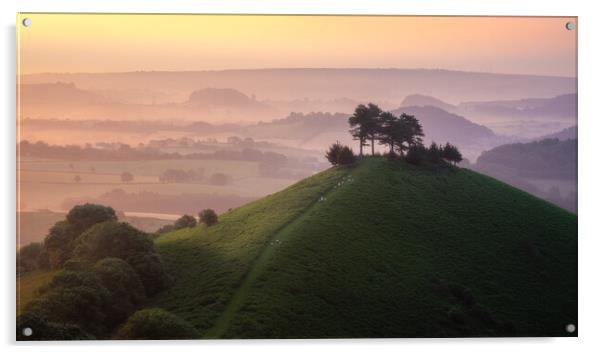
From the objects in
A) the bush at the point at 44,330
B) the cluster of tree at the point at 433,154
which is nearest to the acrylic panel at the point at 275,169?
the bush at the point at 44,330

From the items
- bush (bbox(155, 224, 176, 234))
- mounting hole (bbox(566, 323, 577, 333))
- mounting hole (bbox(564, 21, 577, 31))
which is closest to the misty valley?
bush (bbox(155, 224, 176, 234))

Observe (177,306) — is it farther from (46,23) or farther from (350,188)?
(46,23)

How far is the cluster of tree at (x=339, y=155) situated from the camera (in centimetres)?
1888

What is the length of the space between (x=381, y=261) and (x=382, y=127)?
13.2 ft

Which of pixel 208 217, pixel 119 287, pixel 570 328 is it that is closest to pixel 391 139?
pixel 208 217

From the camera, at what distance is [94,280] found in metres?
16.5

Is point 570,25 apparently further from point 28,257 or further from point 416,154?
point 28,257

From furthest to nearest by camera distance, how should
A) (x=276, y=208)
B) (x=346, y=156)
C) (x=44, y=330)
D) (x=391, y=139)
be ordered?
(x=346, y=156)
(x=391, y=139)
(x=276, y=208)
(x=44, y=330)

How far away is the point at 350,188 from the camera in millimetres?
20172

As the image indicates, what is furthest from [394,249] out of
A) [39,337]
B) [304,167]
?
[39,337]

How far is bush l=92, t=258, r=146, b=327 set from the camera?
16406 millimetres

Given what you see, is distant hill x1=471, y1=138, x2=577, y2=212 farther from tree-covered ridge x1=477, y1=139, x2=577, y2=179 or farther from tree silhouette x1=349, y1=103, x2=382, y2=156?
tree silhouette x1=349, y1=103, x2=382, y2=156

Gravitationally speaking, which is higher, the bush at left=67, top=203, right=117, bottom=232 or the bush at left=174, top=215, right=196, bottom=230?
the bush at left=67, top=203, right=117, bottom=232

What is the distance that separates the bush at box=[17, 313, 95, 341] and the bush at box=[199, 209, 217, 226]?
449cm
